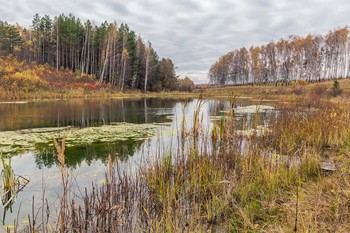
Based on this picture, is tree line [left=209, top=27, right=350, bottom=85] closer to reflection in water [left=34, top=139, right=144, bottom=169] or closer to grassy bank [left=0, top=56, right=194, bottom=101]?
grassy bank [left=0, top=56, right=194, bottom=101]

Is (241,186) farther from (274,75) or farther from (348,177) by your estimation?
(274,75)

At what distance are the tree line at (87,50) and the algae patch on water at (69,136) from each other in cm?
3592

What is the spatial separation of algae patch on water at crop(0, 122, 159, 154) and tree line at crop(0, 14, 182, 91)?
118 feet

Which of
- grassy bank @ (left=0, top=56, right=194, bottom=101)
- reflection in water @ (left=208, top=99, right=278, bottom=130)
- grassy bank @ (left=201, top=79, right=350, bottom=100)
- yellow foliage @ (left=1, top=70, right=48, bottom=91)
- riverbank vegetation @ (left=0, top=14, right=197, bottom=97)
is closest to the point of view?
reflection in water @ (left=208, top=99, right=278, bottom=130)

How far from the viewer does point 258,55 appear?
73750 millimetres

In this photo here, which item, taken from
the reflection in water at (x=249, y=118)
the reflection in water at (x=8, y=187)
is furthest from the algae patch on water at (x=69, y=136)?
the reflection in water at (x=249, y=118)

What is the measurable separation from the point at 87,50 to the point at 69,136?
153ft

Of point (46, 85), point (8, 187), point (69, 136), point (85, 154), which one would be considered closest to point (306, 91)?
point (69, 136)

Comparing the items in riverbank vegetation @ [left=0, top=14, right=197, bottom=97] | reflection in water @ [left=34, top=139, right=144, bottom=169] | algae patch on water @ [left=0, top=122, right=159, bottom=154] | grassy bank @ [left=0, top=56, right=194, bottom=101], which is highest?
riverbank vegetation @ [left=0, top=14, right=197, bottom=97]

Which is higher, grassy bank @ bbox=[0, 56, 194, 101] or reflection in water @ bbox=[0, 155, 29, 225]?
grassy bank @ bbox=[0, 56, 194, 101]

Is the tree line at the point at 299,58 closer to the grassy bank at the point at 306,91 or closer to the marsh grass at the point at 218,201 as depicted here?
the grassy bank at the point at 306,91

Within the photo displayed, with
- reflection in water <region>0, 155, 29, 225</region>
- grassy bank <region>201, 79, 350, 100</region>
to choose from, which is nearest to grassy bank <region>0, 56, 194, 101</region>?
grassy bank <region>201, 79, 350, 100</region>

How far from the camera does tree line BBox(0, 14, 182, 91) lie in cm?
4825

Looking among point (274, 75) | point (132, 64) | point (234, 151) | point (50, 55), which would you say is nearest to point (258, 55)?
point (274, 75)
